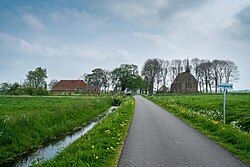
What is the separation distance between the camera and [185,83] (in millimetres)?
111188

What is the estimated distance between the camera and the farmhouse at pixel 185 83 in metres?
111

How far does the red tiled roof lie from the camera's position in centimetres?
12050

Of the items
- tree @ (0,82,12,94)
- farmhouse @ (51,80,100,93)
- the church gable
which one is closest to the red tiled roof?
farmhouse @ (51,80,100,93)

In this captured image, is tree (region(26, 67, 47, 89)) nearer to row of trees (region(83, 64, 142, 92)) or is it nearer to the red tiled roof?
the red tiled roof

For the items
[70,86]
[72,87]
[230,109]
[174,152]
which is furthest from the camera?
[70,86]

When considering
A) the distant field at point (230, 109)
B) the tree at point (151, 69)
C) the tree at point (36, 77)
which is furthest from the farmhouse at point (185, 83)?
the distant field at point (230, 109)

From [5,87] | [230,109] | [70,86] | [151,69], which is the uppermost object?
[151,69]

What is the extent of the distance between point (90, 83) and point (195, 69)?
154 feet

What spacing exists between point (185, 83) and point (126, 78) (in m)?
23.2

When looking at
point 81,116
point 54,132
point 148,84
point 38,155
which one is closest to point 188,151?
point 38,155

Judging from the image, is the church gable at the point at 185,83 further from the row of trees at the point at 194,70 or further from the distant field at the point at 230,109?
the distant field at the point at 230,109

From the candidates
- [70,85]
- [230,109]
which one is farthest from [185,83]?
[230,109]

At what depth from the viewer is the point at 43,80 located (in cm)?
11112

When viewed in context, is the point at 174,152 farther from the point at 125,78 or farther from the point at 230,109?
the point at 125,78
